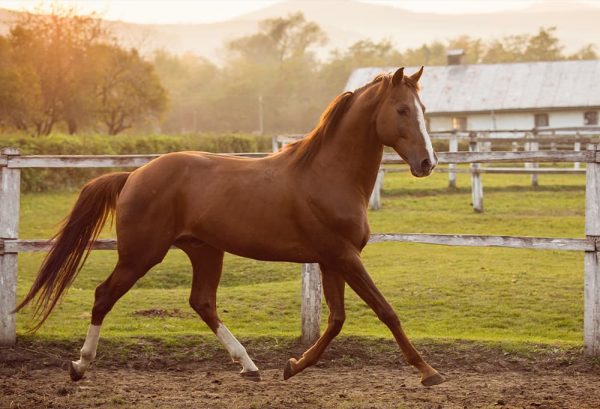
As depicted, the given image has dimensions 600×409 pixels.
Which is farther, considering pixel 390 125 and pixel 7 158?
pixel 7 158

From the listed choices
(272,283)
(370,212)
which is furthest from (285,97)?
(272,283)

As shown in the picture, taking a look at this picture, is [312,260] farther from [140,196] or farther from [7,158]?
[7,158]

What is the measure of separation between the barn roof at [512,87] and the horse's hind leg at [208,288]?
4533 centimetres

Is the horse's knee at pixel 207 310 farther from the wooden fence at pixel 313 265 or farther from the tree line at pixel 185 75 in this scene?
the tree line at pixel 185 75

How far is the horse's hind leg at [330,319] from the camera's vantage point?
6145 millimetres

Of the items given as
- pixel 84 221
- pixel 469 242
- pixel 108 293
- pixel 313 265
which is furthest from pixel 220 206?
pixel 469 242

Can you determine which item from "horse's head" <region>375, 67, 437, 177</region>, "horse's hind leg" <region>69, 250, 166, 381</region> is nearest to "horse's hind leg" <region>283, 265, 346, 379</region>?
"horse's head" <region>375, 67, 437, 177</region>

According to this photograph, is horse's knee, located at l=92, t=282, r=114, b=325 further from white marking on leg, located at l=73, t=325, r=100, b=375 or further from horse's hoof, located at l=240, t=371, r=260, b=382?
horse's hoof, located at l=240, t=371, r=260, b=382

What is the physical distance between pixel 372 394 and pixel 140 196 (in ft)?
7.35

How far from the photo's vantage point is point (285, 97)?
307 ft

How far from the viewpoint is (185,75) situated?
109 meters

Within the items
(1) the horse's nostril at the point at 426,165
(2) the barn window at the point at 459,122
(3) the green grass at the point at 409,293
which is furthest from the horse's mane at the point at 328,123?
(2) the barn window at the point at 459,122

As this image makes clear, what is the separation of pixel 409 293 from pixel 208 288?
3837 mm

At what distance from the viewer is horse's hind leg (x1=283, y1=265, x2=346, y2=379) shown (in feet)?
20.2
